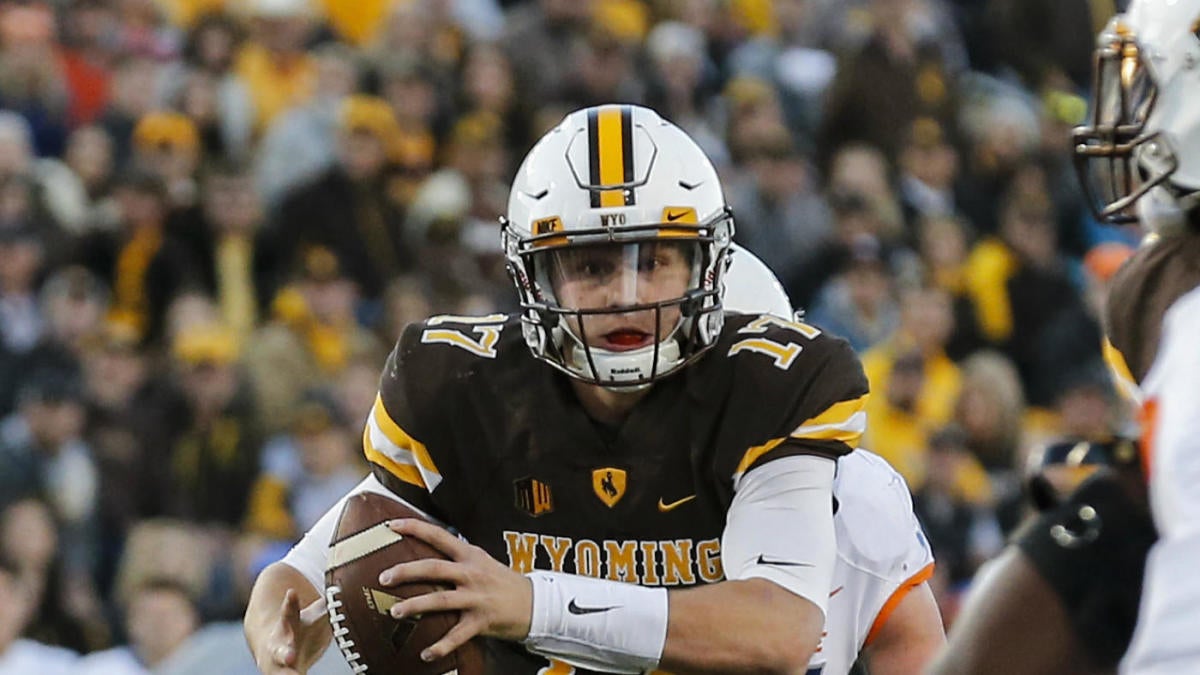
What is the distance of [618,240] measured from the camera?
323 cm

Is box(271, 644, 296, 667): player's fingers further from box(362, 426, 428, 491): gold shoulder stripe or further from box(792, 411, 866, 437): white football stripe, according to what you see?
box(792, 411, 866, 437): white football stripe

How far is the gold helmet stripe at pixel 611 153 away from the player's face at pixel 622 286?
3.1 inches

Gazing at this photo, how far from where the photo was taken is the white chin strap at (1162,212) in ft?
10.2

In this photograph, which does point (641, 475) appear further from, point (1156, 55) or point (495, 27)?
point (495, 27)

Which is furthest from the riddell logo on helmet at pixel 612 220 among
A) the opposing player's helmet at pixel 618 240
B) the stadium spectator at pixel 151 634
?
the stadium spectator at pixel 151 634

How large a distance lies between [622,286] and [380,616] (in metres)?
0.64

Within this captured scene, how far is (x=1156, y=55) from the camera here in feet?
10.2

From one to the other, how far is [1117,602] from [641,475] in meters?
1.18

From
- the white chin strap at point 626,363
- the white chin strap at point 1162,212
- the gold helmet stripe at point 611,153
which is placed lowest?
the white chin strap at point 626,363

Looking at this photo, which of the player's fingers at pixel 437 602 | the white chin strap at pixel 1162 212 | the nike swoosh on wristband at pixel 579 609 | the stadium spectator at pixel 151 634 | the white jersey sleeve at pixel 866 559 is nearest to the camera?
the player's fingers at pixel 437 602

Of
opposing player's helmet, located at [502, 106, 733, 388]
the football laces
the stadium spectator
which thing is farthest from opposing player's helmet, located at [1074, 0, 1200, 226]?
the stadium spectator

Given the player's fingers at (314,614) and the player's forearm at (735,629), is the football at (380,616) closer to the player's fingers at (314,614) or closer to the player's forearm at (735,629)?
the player's fingers at (314,614)

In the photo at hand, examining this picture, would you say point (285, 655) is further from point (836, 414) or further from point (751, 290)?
point (751, 290)

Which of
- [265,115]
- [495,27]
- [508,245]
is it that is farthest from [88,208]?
[508,245]
